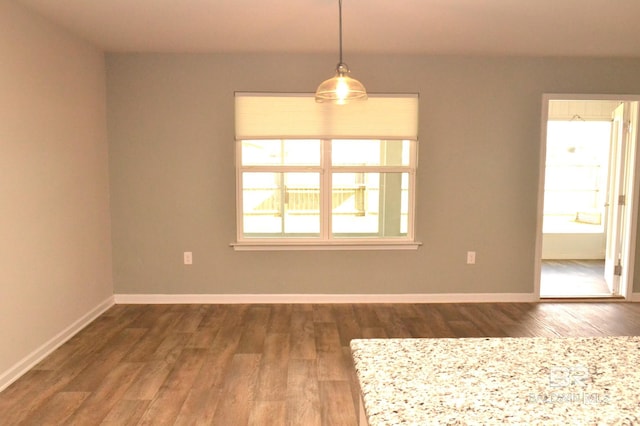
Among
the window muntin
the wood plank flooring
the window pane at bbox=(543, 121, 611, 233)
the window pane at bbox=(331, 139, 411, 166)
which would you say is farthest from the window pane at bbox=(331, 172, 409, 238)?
the window pane at bbox=(543, 121, 611, 233)

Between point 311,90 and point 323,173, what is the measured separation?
816 millimetres

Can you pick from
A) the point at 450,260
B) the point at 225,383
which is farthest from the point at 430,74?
the point at 225,383

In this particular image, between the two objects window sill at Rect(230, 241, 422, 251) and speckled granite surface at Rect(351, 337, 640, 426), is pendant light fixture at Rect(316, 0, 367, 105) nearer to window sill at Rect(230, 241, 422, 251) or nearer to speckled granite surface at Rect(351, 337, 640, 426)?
speckled granite surface at Rect(351, 337, 640, 426)

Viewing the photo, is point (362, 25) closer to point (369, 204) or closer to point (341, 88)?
point (341, 88)

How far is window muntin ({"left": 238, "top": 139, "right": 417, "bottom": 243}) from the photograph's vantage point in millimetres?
4379

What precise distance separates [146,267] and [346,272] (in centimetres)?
200

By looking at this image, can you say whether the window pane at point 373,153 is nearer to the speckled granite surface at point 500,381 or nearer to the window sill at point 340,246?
the window sill at point 340,246

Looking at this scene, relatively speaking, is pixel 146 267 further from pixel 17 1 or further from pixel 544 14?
pixel 544 14

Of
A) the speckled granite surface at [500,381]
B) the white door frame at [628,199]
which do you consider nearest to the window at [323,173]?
the white door frame at [628,199]

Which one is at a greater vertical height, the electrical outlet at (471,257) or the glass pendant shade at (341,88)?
the glass pendant shade at (341,88)

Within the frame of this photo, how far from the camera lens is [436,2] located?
9.62 ft

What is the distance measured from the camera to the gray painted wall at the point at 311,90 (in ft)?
13.9

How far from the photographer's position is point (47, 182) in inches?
127

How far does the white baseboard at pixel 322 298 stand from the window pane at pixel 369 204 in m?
0.63
